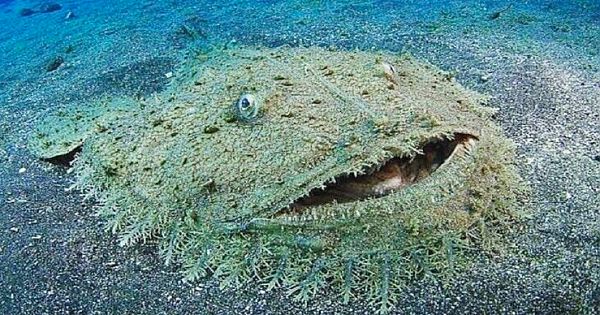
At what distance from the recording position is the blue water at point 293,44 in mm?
3389

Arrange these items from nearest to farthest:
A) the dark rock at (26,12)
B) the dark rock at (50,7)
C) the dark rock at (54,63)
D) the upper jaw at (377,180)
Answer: the upper jaw at (377,180) → the dark rock at (54,63) → the dark rock at (50,7) → the dark rock at (26,12)

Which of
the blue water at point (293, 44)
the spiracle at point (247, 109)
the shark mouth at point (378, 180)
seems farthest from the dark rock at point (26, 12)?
the shark mouth at point (378, 180)

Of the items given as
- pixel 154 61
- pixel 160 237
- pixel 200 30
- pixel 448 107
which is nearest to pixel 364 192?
pixel 448 107

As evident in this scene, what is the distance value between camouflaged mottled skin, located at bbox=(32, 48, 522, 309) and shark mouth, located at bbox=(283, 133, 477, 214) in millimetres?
83

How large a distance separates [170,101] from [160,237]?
1.14 metres

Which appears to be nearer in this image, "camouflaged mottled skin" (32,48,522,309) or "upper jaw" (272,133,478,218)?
"camouflaged mottled skin" (32,48,522,309)

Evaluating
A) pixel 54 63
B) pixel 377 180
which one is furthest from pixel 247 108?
pixel 54 63

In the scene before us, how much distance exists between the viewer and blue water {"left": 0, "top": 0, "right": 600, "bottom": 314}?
339 cm

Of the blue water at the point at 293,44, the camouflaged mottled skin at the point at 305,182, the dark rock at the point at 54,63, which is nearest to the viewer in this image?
the camouflaged mottled skin at the point at 305,182

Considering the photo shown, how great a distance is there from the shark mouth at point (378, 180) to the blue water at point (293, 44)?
2.10ft

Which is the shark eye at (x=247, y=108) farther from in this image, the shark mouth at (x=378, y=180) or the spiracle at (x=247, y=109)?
the shark mouth at (x=378, y=180)

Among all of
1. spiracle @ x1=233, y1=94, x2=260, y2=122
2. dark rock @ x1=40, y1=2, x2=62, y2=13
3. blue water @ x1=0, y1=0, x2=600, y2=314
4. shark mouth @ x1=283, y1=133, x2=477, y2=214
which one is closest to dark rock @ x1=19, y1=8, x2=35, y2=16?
dark rock @ x1=40, y1=2, x2=62, y2=13

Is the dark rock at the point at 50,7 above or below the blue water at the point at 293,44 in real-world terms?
below

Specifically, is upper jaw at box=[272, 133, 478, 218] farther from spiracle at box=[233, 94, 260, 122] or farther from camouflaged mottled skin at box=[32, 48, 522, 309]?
spiracle at box=[233, 94, 260, 122]
